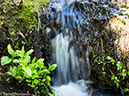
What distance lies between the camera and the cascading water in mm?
3486

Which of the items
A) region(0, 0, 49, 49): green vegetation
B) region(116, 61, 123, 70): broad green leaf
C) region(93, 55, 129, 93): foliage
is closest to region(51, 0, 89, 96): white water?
region(93, 55, 129, 93): foliage

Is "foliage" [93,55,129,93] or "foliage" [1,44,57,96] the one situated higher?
"foliage" [1,44,57,96]

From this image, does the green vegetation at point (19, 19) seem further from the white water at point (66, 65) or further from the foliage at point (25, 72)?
the white water at point (66, 65)

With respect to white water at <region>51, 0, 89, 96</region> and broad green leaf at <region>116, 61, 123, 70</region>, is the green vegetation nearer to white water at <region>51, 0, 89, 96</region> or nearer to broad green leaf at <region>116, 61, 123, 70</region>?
white water at <region>51, 0, 89, 96</region>

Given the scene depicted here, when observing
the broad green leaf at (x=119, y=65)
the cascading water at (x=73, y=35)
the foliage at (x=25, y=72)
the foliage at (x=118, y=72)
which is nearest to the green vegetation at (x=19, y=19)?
the cascading water at (x=73, y=35)

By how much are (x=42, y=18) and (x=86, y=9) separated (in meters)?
1.55

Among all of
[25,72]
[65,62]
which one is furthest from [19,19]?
[65,62]

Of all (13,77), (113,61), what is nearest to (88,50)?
(113,61)

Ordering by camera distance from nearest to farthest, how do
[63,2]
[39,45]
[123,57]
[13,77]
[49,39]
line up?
[13,77], [123,57], [39,45], [49,39], [63,2]

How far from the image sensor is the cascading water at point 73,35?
349cm

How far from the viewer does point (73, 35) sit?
3598mm

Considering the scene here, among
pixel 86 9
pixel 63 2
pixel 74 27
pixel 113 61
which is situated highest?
pixel 63 2

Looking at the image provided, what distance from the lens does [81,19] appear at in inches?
141

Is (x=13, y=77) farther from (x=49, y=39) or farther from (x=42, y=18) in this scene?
(x=42, y=18)
